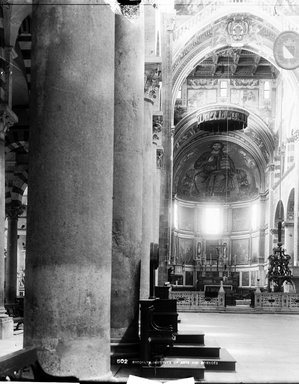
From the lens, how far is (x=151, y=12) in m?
13.8

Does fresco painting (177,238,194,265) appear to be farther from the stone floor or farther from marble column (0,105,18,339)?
marble column (0,105,18,339)

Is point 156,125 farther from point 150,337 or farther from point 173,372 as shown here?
point 173,372

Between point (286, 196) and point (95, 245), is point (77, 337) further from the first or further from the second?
point (286, 196)

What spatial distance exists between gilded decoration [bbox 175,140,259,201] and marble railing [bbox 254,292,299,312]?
56.1 ft

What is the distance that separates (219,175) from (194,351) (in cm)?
3619

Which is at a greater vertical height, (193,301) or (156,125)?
(156,125)

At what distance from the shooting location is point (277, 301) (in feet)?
86.0

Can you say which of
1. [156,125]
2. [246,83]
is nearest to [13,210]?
[156,125]

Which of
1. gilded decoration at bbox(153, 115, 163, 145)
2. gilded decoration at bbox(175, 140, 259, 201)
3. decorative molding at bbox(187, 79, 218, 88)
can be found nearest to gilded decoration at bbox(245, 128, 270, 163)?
gilded decoration at bbox(175, 140, 259, 201)

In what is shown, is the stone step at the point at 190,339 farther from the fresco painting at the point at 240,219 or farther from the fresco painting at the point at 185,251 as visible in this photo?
the fresco painting at the point at 240,219

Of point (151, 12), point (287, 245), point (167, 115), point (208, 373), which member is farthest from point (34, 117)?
point (287, 245)

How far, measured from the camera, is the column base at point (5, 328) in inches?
477

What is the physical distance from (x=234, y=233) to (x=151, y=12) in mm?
32221

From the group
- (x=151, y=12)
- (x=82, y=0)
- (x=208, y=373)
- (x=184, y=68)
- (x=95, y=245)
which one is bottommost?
(x=208, y=373)
